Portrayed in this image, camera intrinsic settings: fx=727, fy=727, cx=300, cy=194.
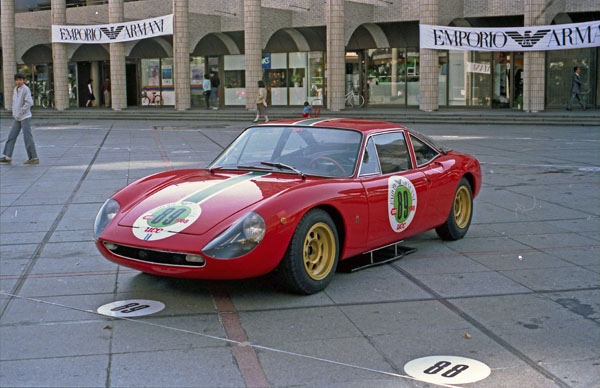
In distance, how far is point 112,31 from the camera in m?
37.4

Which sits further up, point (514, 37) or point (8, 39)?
point (8, 39)

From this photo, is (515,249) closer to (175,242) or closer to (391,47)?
(175,242)

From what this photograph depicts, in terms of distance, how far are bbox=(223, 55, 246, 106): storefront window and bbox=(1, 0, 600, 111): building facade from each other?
0.19 feet

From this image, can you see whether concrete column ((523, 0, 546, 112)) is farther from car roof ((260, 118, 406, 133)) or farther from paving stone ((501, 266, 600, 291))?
paving stone ((501, 266, 600, 291))

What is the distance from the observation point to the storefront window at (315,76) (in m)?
38.6

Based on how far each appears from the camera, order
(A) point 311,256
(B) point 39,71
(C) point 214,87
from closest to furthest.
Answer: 1. (A) point 311,256
2. (C) point 214,87
3. (B) point 39,71

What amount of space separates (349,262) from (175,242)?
6.46ft

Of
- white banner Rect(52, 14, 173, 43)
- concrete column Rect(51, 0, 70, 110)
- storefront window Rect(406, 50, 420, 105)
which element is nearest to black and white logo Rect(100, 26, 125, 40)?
white banner Rect(52, 14, 173, 43)

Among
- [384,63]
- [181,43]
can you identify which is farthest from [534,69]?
[181,43]

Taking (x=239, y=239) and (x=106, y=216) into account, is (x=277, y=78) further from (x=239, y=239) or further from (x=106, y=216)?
(x=239, y=239)

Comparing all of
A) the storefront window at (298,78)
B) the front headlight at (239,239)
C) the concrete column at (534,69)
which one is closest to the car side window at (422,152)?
the front headlight at (239,239)

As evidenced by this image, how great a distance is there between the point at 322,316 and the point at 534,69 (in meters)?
26.8

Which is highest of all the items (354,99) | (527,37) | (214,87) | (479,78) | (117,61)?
(527,37)

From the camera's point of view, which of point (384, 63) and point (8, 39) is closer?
point (384, 63)
